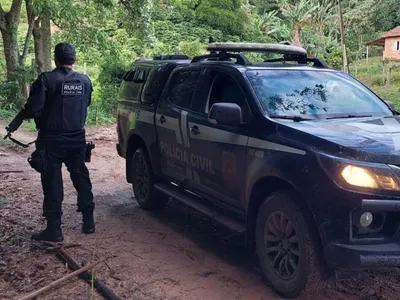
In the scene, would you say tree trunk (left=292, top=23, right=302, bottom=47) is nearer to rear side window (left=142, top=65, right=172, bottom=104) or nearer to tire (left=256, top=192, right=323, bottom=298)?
rear side window (left=142, top=65, right=172, bottom=104)

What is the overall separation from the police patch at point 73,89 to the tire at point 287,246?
228cm

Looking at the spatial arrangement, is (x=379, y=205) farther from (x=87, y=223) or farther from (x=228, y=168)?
(x=87, y=223)

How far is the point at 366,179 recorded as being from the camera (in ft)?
11.7

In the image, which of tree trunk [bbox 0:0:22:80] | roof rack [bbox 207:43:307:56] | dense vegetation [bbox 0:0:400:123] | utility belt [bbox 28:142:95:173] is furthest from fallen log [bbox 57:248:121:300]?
tree trunk [bbox 0:0:22:80]

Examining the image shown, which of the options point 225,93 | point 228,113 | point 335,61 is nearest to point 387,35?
point 335,61

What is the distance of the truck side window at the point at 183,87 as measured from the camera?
565 cm

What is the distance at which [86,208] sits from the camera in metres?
5.75

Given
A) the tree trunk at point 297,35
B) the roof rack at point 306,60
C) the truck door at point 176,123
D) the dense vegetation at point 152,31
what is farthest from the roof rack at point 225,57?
the tree trunk at point 297,35

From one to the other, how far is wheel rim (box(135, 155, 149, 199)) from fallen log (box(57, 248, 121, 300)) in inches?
68.8

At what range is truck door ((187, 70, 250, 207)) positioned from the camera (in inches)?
182

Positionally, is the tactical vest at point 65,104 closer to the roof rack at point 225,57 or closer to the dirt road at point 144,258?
the dirt road at point 144,258

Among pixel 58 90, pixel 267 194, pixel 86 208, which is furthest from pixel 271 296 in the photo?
pixel 58 90

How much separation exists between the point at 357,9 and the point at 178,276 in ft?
122

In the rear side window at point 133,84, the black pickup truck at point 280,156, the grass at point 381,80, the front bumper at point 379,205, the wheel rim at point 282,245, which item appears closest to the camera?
the front bumper at point 379,205
